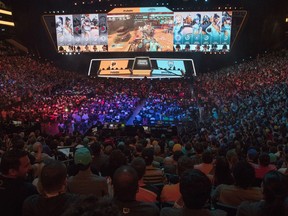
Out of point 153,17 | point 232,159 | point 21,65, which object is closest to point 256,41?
point 153,17

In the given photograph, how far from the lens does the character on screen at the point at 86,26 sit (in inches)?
1436

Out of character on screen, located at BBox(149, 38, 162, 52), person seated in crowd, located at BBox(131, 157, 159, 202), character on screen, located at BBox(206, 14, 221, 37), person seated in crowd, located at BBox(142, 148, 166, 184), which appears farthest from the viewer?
character on screen, located at BBox(149, 38, 162, 52)

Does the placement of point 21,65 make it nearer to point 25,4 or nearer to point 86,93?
point 86,93

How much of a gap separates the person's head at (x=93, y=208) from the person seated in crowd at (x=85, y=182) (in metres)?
2.21

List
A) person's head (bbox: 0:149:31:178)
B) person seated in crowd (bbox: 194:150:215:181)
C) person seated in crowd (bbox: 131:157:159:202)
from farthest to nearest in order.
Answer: person seated in crowd (bbox: 194:150:215:181), person seated in crowd (bbox: 131:157:159:202), person's head (bbox: 0:149:31:178)

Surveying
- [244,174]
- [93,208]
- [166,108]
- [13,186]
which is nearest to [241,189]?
[244,174]

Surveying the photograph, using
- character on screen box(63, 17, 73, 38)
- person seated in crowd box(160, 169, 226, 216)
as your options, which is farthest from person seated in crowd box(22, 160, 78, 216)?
character on screen box(63, 17, 73, 38)

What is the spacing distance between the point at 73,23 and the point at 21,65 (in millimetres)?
8158

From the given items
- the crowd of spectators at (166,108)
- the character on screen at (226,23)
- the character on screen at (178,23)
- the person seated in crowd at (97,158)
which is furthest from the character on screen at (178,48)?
the person seated in crowd at (97,158)

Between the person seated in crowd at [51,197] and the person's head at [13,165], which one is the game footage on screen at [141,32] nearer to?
the person's head at [13,165]

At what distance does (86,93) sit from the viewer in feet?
91.4

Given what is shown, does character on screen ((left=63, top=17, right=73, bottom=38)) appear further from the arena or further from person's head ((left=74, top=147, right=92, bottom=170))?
person's head ((left=74, top=147, right=92, bottom=170))

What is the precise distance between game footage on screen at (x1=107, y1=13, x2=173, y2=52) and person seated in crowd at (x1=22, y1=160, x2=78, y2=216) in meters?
34.8

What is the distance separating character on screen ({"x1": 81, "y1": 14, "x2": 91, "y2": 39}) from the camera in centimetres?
3647
